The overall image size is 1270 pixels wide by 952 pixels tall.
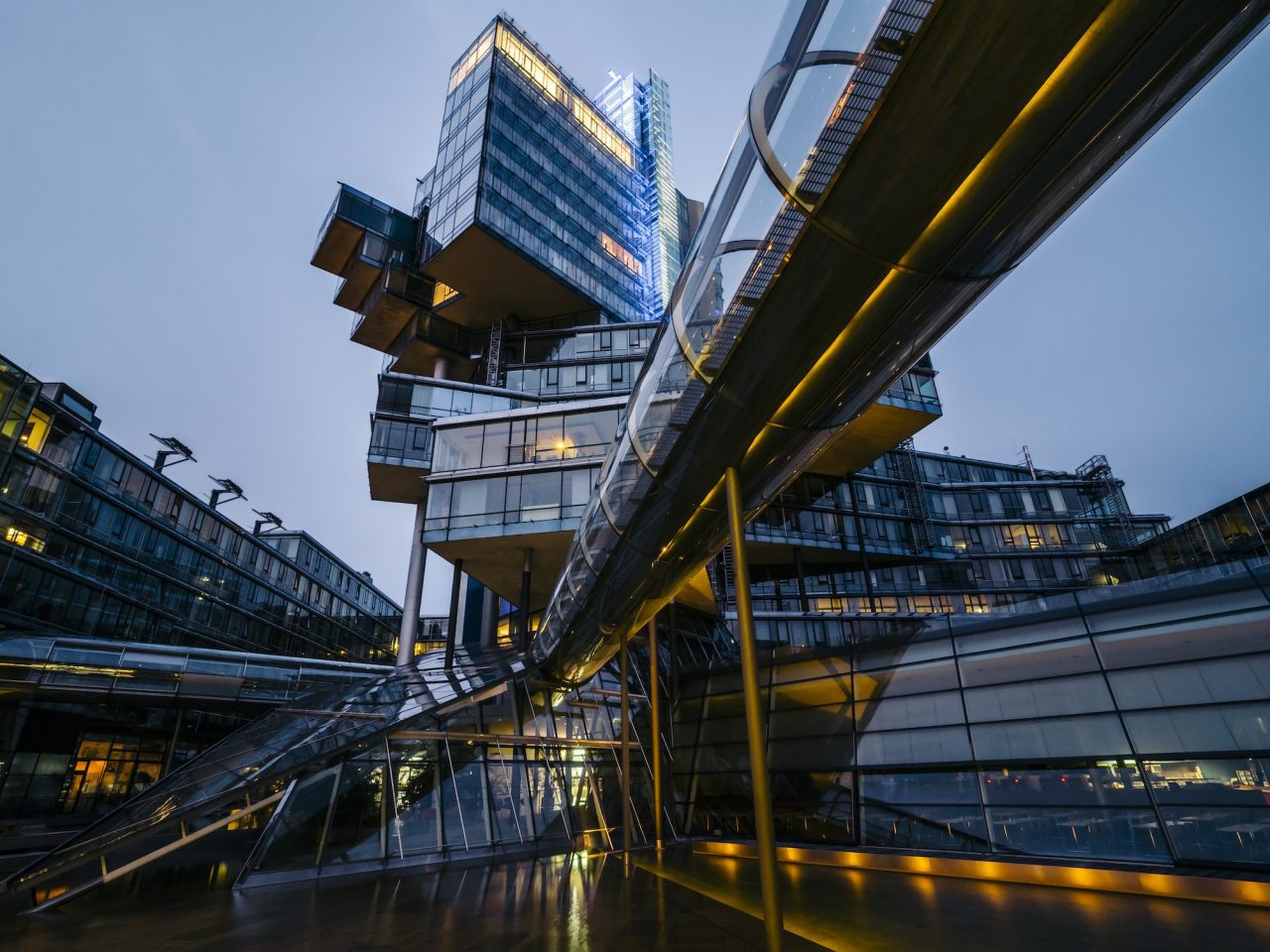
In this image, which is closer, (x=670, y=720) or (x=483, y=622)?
(x=670, y=720)

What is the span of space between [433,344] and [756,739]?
191ft

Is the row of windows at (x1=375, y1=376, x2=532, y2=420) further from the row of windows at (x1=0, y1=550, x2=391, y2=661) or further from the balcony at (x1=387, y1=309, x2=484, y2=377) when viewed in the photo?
the row of windows at (x1=0, y1=550, x2=391, y2=661)

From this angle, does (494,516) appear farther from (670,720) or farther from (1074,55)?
(1074,55)

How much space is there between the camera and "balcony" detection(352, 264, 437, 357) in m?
58.5

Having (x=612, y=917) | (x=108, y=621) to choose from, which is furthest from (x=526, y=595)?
(x=108, y=621)

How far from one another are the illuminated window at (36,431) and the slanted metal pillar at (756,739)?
48893 mm

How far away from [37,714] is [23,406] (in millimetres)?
17236

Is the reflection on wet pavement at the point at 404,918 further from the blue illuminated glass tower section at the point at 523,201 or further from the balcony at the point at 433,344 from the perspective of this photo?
the balcony at the point at 433,344

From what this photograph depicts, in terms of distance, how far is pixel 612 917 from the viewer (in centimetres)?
970

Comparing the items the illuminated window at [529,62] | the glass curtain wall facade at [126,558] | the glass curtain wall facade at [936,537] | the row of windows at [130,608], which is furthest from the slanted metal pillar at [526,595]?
the illuminated window at [529,62]

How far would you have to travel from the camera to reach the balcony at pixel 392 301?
58500 mm

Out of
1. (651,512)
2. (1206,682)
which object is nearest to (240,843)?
(651,512)

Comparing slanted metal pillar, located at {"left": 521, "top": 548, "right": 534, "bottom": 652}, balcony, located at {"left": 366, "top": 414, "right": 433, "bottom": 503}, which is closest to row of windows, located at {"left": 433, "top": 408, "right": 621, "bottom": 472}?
slanted metal pillar, located at {"left": 521, "top": 548, "right": 534, "bottom": 652}

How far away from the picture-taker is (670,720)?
25391mm
